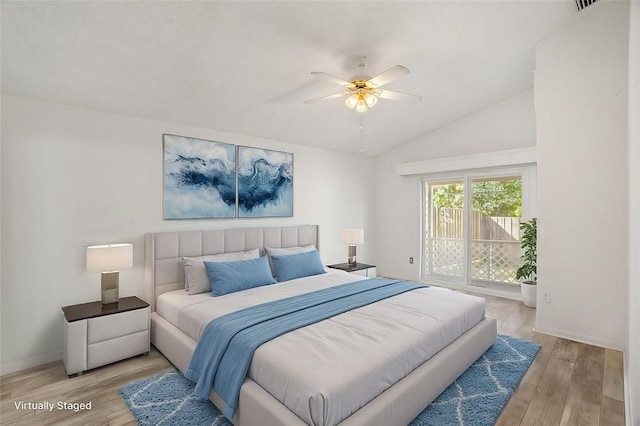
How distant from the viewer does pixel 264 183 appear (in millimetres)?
4465

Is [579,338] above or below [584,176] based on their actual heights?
below

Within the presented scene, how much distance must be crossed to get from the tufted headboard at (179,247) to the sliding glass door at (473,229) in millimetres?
2993

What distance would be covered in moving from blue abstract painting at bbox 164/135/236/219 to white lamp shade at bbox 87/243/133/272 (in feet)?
2.29

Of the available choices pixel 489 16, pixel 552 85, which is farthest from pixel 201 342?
pixel 552 85

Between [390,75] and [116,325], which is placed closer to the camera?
[390,75]

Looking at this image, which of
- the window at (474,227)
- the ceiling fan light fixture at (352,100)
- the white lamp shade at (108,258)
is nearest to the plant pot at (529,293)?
the window at (474,227)

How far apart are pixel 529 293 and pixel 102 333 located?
4.88 meters

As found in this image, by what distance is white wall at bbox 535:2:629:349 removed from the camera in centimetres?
309

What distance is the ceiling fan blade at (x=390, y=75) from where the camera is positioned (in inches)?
96.4

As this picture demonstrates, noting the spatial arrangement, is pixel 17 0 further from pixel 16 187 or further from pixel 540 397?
pixel 540 397

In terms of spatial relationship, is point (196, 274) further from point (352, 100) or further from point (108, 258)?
point (352, 100)

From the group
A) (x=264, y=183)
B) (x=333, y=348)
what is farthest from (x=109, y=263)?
(x=333, y=348)

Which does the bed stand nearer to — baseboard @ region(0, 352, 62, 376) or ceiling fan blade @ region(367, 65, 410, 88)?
baseboard @ region(0, 352, 62, 376)

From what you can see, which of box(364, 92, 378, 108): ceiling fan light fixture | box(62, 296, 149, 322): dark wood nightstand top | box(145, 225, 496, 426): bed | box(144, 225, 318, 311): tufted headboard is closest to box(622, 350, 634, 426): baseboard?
box(145, 225, 496, 426): bed
